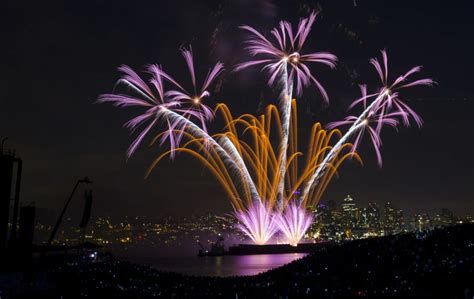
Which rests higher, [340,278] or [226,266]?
[226,266]

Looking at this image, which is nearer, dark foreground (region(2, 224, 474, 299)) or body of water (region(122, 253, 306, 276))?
dark foreground (region(2, 224, 474, 299))

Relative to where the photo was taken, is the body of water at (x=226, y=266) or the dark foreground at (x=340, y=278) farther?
the body of water at (x=226, y=266)

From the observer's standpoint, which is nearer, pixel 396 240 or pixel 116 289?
pixel 396 240

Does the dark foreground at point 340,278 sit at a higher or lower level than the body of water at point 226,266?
lower

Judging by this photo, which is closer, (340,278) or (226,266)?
(340,278)

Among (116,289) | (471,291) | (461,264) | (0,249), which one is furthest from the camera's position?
(0,249)

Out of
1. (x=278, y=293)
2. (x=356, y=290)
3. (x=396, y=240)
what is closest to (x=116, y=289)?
(x=278, y=293)

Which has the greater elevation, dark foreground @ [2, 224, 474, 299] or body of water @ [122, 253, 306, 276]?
body of water @ [122, 253, 306, 276]

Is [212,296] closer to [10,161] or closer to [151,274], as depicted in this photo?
[151,274]
